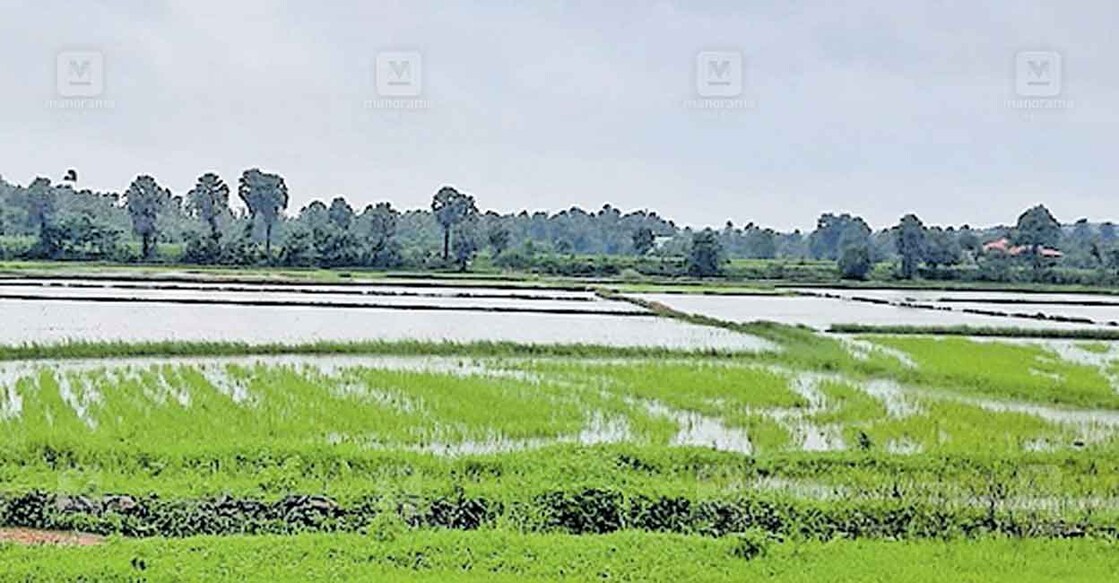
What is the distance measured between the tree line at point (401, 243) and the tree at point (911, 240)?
2.5 inches

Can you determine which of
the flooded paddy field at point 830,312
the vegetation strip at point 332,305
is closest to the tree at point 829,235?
the flooded paddy field at point 830,312

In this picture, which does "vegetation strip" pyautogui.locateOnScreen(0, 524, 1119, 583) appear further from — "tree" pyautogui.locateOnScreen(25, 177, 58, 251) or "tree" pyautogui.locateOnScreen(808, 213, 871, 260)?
"tree" pyautogui.locateOnScreen(808, 213, 871, 260)

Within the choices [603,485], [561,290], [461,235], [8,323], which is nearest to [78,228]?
[461,235]

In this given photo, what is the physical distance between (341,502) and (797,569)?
3.33 meters

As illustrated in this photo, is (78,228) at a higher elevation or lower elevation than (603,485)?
higher

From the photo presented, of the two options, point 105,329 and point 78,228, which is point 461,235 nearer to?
point 78,228

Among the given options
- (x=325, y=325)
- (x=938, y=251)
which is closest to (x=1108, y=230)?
(x=938, y=251)

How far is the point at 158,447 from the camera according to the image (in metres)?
9.30

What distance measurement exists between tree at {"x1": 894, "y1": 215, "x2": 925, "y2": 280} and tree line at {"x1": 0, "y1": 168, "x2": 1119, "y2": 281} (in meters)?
0.06

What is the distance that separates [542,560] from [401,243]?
61.3 m

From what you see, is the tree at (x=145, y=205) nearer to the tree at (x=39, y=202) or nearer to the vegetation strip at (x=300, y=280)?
the tree at (x=39, y=202)

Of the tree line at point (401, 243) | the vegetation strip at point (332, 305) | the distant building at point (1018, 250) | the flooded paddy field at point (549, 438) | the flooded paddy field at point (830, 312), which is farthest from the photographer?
the distant building at point (1018, 250)

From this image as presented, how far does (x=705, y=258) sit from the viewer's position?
167ft

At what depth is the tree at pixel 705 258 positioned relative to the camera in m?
51.0
